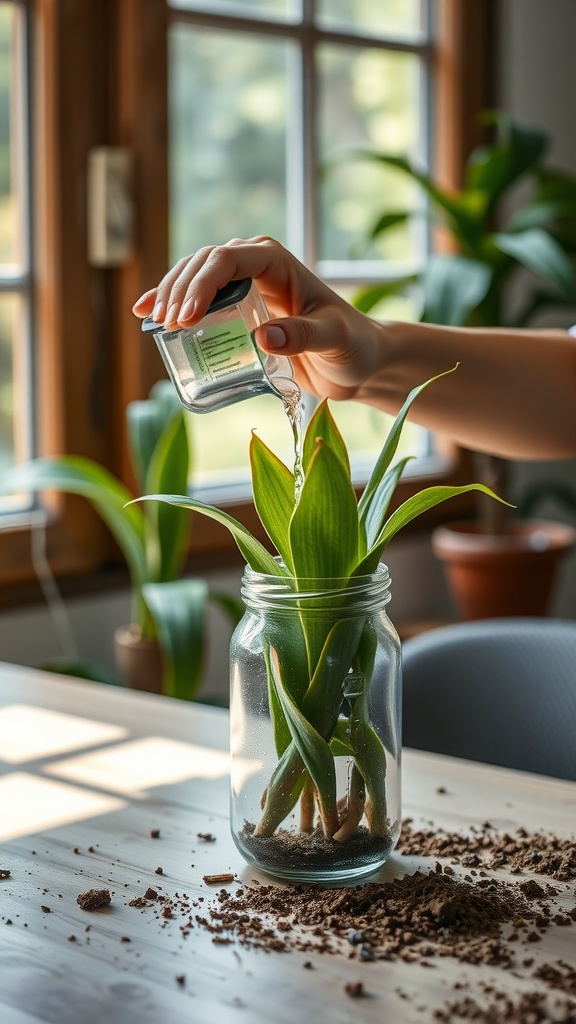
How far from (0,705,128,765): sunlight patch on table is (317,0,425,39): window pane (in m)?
2.39

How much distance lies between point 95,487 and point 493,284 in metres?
1.30

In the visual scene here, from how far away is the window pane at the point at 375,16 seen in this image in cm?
332

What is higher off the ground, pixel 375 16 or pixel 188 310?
pixel 375 16

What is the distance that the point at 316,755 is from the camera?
2.94 ft

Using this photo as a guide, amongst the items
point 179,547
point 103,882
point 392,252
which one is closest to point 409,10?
point 392,252

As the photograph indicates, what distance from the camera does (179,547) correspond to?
247 centimetres

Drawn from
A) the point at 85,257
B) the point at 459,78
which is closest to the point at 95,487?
the point at 85,257

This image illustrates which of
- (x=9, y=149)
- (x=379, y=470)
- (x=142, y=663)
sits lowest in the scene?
(x=142, y=663)

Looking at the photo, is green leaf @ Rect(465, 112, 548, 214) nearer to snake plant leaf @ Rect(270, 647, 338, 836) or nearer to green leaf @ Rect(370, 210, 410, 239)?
green leaf @ Rect(370, 210, 410, 239)

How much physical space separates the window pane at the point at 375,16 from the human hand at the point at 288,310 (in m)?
2.27

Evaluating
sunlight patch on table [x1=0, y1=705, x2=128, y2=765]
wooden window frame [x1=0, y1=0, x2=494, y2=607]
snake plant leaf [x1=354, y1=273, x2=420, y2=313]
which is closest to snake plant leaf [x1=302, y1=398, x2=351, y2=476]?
sunlight patch on table [x1=0, y1=705, x2=128, y2=765]

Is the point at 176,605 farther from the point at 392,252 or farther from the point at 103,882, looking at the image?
the point at 392,252

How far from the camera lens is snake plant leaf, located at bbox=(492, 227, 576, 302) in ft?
9.22

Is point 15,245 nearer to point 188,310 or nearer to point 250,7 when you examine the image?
point 250,7
